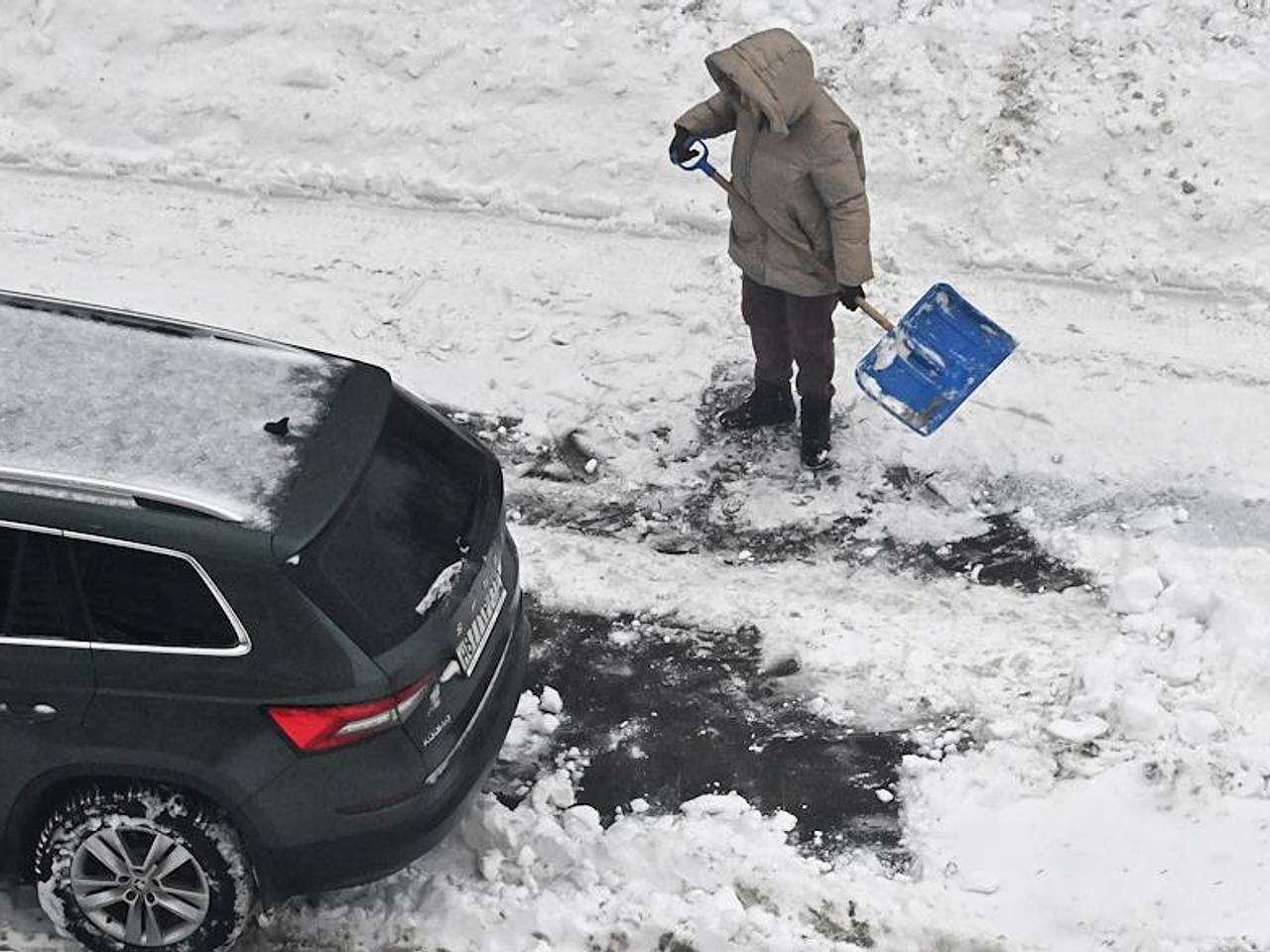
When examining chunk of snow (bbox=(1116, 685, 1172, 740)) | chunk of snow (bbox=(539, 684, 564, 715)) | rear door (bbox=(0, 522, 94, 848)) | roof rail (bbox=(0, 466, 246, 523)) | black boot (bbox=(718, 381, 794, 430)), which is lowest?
chunk of snow (bbox=(539, 684, 564, 715))

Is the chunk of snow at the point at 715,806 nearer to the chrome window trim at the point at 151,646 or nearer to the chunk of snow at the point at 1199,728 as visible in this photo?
the chunk of snow at the point at 1199,728

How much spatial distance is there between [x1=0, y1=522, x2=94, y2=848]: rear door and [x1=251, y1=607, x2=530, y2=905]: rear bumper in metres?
0.62

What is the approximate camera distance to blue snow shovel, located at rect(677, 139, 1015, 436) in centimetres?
698

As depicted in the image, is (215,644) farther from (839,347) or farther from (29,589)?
(839,347)

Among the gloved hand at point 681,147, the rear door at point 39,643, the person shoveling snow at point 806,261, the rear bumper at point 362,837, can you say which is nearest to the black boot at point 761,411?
the person shoveling snow at point 806,261

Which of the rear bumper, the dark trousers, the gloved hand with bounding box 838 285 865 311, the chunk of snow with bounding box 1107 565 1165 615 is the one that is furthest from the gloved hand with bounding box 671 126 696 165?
the rear bumper

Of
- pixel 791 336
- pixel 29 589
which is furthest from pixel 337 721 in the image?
pixel 791 336

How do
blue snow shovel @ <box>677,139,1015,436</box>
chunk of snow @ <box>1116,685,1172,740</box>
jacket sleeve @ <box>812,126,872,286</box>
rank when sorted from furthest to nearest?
1. blue snow shovel @ <box>677,139,1015,436</box>
2. jacket sleeve @ <box>812,126,872,286</box>
3. chunk of snow @ <box>1116,685,1172,740</box>

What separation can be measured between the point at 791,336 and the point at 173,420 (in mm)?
3108

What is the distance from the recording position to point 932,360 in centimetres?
707

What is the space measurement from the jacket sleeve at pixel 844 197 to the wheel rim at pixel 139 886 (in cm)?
356

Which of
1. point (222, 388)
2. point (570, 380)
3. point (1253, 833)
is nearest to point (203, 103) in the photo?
point (570, 380)

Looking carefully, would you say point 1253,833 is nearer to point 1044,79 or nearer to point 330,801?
point 330,801

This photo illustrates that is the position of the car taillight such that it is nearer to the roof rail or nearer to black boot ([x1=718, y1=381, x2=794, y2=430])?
the roof rail
